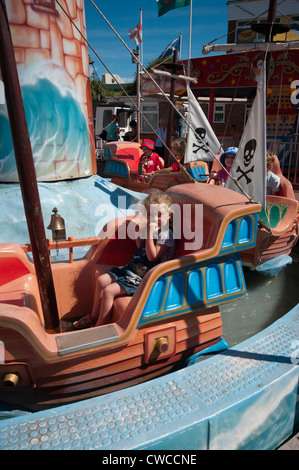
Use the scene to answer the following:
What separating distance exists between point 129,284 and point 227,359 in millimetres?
828

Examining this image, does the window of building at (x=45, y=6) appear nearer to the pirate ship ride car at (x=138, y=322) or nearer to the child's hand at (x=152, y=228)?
the pirate ship ride car at (x=138, y=322)

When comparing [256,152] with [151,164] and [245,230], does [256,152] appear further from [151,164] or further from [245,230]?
[151,164]

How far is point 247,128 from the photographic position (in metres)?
3.06

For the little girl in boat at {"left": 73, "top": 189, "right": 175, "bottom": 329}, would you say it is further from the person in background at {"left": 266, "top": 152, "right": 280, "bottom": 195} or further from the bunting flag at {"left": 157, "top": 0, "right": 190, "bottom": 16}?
the bunting flag at {"left": 157, "top": 0, "right": 190, "bottom": 16}

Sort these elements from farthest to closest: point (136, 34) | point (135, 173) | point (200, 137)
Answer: point (136, 34) < point (135, 173) < point (200, 137)

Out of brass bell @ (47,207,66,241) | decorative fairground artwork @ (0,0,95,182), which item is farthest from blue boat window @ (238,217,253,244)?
decorative fairground artwork @ (0,0,95,182)

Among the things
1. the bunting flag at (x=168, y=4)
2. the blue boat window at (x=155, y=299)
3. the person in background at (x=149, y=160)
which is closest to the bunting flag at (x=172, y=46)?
the bunting flag at (x=168, y=4)

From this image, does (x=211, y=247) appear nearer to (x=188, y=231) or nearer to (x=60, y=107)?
(x=188, y=231)

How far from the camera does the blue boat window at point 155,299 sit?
2152mm

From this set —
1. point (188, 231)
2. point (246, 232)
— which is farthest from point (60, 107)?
point (246, 232)

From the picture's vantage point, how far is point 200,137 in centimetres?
429


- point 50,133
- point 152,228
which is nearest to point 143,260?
point 152,228

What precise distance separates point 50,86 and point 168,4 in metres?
5.68

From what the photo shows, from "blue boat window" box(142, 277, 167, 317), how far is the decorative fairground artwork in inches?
124
